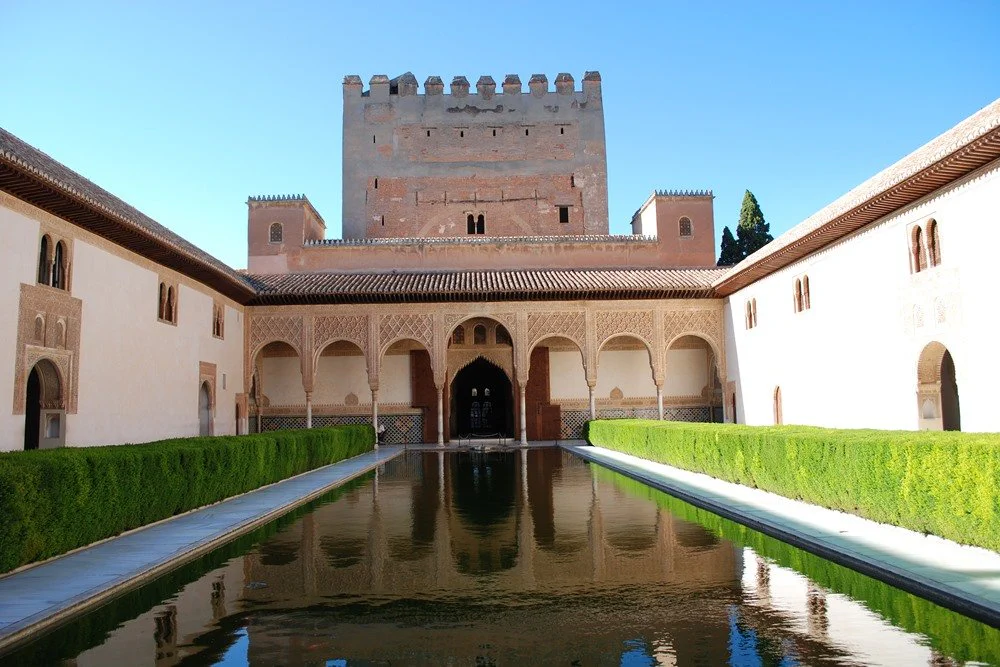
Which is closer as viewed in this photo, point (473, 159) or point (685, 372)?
point (685, 372)

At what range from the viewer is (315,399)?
73.8ft

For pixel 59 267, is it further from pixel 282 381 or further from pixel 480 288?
pixel 282 381

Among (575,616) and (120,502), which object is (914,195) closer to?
(575,616)

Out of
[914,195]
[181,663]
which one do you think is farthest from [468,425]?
[181,663]

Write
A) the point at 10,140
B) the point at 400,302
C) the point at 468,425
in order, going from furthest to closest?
1. the point at 468,425
2. the point at 400,302
3. the point at 10,140

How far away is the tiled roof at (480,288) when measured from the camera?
20297 millimetres

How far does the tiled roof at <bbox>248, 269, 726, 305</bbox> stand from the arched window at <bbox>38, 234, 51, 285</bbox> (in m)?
9.29

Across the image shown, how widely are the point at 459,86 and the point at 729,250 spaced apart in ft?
42.0

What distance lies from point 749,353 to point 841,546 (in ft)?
44.4

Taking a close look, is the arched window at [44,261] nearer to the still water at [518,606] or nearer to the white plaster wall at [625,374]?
the still water at [518,606]

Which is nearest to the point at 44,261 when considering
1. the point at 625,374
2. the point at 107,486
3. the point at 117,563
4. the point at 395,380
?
the point at 107,486

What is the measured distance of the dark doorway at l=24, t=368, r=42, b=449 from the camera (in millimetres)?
11305

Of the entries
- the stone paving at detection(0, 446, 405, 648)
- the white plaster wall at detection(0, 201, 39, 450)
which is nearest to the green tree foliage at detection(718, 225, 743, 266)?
the stone paving at detection(0, 446, 405, 648)

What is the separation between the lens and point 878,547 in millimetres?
5895
